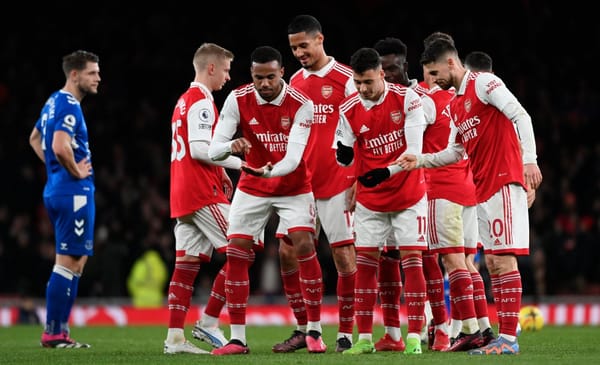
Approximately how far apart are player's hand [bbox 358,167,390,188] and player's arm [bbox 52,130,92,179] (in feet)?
10.5

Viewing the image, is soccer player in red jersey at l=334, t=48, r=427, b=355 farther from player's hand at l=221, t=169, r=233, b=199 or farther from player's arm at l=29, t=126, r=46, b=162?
player's arm at l=29, t=126, r=46, b=162

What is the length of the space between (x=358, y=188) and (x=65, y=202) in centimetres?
304

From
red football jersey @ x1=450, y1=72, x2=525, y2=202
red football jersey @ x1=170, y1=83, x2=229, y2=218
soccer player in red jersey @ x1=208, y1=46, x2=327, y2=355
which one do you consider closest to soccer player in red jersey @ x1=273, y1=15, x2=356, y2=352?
soccer player in red jersey @ x1=208, y1=46, x2=327, y2=355

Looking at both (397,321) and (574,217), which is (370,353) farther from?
(574,217)

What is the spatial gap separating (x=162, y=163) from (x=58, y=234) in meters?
12.4

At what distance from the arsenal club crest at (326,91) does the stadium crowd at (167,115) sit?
10.3 m

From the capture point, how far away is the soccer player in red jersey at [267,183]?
864 cm

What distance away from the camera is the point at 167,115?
2375 centimetres

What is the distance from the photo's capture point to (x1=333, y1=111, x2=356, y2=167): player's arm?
Answer: 348 inches

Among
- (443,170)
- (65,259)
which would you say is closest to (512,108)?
(443,170)

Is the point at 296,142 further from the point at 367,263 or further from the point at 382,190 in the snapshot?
the point at 367,263

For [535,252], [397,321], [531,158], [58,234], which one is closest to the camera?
[531,158]

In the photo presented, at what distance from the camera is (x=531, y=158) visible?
26.2 ft

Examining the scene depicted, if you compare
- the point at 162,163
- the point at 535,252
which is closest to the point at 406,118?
the point at 535,252
